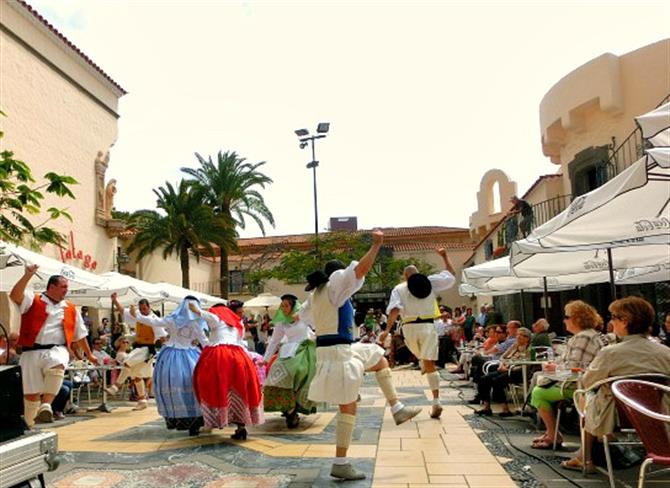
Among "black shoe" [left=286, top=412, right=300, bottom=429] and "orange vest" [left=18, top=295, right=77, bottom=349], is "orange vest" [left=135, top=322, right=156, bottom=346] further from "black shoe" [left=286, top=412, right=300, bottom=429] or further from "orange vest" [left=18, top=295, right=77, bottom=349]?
"black shoe" [left=286, top=412, right=300, bottom=429]

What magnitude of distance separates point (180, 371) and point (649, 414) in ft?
17.4

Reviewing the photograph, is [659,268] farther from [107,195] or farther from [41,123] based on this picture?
[107,195]

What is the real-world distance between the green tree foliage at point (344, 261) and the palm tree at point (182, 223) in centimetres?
677

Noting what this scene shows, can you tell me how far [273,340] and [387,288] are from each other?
31927 mm

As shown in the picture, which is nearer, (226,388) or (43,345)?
(226,388)

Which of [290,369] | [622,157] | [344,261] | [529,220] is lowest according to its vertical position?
[290,369]

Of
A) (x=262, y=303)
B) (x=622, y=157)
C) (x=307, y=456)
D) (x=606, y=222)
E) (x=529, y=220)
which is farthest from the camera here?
(x=262, y=303)

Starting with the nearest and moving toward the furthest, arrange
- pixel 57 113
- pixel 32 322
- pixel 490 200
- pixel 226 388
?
pixel 226 388 → pixel 32 322 → pixel 57 113 → pixel 490 200

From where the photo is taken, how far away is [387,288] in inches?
1553

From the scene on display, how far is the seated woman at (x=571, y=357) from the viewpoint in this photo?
535 centimetres

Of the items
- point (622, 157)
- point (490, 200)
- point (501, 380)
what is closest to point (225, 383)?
point (501, 380)

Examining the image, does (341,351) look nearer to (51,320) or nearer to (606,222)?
(606,222)

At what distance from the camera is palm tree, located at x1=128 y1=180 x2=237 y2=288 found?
1103 inches

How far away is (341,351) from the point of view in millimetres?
5113
